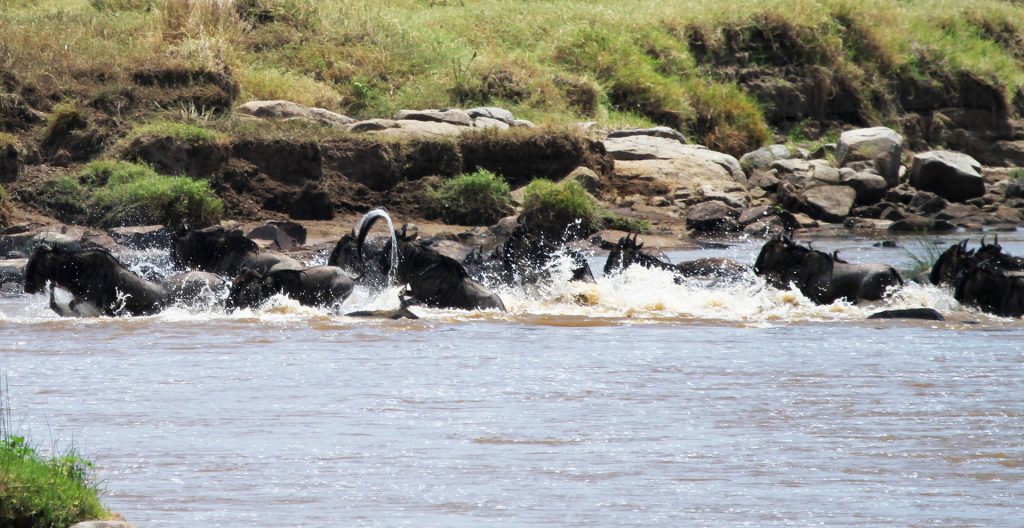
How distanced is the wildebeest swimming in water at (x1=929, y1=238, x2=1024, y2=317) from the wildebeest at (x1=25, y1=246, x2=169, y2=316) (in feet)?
21.3

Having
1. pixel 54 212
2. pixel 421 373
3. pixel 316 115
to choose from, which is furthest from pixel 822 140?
pixel 421 373

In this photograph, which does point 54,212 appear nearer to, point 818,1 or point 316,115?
point 316,115

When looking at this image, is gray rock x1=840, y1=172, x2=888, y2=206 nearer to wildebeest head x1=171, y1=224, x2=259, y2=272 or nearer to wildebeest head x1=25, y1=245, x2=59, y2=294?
wildebeest head x1=171, y1=224, x2=259, y2=272

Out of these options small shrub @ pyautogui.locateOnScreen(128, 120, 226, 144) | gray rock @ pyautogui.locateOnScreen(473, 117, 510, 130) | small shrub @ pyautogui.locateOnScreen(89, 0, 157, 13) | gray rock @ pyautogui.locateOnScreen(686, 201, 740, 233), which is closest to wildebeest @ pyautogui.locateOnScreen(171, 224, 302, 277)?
small shrub @ pyautogui.locateOnScreen(128, 120, 226, 144)

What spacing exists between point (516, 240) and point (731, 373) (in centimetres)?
434

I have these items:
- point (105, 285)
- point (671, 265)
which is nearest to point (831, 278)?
point (671, 265)

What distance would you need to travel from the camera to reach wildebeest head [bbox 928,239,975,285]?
39.7ft

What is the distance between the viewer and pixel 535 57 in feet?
94.4

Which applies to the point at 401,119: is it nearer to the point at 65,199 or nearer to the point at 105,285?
the point at 65,199

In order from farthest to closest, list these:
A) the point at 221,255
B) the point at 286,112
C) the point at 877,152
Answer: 1. the point at 877,152
2. the point at 286,112
3. the point at 221,255

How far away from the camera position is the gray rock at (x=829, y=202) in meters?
22.6

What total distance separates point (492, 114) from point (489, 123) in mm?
691

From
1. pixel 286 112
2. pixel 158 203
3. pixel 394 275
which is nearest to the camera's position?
pixel 394 275

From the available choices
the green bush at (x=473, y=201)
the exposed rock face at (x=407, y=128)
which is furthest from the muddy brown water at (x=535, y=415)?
the exposed rock face at (x=407, y=128)
